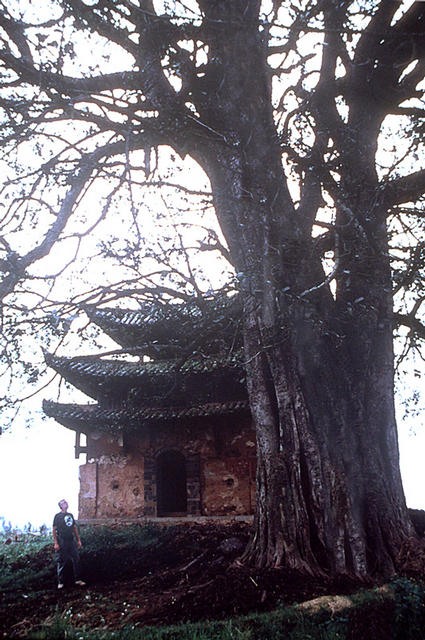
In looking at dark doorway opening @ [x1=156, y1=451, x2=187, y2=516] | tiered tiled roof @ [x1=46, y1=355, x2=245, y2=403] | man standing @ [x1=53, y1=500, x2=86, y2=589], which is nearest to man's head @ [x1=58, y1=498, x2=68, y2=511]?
man standing @ [x1=53, y1=500, x2=86, y2=589]

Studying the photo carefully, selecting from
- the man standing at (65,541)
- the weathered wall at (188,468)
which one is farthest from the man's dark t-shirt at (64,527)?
the weathered wall at (188,468)

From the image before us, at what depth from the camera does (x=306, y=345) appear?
6219 mm

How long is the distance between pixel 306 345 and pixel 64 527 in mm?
5061

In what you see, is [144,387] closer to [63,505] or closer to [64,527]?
[63,505]

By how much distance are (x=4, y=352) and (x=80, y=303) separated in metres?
1.31

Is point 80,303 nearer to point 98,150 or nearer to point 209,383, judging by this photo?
point 98,150

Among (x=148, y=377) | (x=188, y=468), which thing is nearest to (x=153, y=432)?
(x=188, y=468)

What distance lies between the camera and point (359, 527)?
18.1 feet

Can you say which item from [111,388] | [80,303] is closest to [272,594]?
[80,303]

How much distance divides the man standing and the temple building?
4.24 metres

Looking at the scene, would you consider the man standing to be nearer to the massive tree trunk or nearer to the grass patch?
the massive tree trunk

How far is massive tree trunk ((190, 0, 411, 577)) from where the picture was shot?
221 inches

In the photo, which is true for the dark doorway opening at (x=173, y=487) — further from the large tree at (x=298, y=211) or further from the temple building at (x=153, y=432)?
the large tree at (x=298, y=211)

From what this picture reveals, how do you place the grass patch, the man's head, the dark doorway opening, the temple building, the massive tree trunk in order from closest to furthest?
the grass patch → the massive tree trunk → the man's head → the temple building → the dark doorway opening
